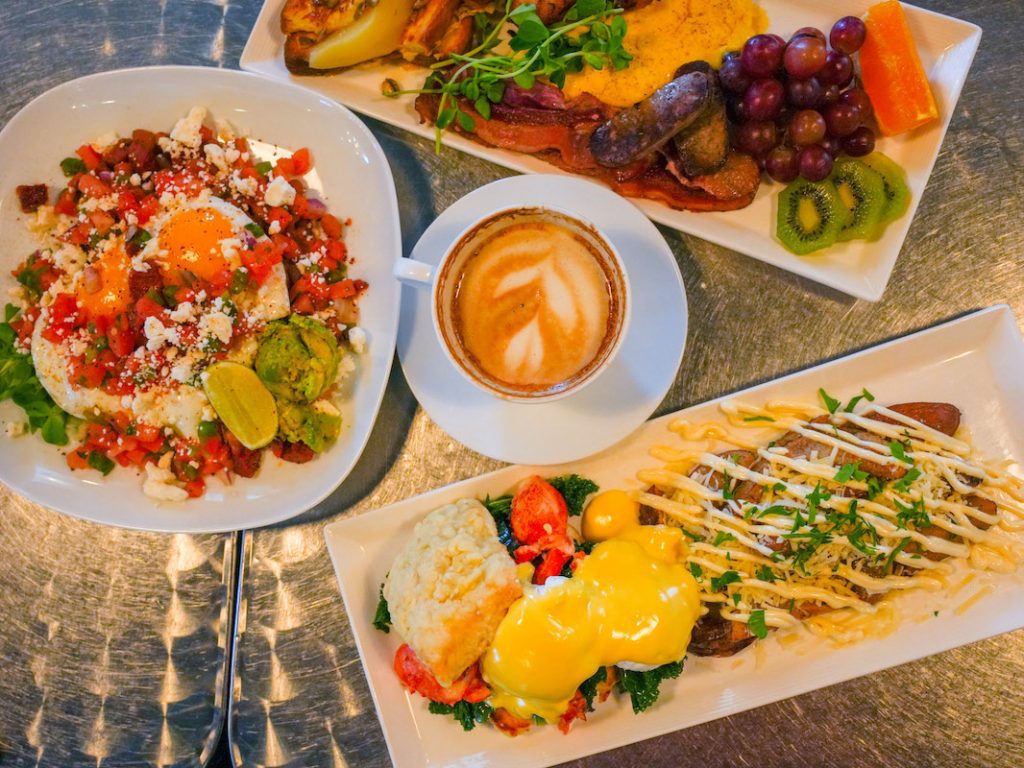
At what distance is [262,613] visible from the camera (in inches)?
99.5

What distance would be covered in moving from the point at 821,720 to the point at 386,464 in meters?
1.72

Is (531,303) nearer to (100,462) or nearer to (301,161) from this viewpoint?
(301,161)

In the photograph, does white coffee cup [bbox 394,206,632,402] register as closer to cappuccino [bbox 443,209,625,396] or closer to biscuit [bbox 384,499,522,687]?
cappuccino [bbox 443,209,625,396]

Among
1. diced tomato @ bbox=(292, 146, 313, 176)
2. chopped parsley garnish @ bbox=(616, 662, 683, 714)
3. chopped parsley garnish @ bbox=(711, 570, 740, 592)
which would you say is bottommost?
chopped parsley garnish @ bbox=(616, 662, 683, 714)

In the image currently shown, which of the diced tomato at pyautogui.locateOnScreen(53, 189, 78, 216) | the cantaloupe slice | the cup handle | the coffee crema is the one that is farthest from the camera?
the diced tomato at pyautogui.locateOnScreen(53, 189, 78, 216)

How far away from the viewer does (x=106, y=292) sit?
225 centimetres

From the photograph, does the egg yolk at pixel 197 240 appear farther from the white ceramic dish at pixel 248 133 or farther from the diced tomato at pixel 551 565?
the diced tomato at pixel 551 565

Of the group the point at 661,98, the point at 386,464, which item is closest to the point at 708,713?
the point at 386,464

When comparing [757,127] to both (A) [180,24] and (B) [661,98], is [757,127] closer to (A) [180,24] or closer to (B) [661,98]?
(B) [661,98]

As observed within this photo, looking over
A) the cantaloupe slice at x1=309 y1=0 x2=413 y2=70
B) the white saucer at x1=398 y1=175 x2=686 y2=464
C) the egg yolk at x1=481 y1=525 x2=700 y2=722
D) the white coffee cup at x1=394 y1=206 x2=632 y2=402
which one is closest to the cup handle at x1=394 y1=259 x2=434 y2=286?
the white coffee cup at x1=394 y1=206 x2=632 y2=402

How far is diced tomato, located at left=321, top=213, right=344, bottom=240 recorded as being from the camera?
2.33 meters

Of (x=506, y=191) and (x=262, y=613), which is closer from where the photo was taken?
(x=506, y=191)

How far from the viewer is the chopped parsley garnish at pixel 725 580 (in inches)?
83.3

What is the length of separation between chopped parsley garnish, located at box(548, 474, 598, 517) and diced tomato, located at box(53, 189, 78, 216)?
177cm
